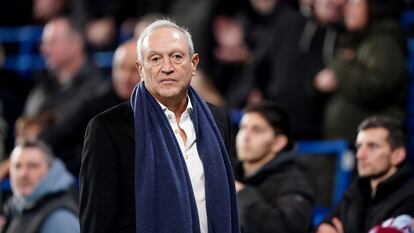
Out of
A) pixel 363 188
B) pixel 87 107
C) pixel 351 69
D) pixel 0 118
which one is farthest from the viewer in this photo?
pixel 0 118

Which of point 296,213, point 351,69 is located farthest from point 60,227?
point 351,69

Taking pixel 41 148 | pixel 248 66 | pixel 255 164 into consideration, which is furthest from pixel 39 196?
pixel 248 66

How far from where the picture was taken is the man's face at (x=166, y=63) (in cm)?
500

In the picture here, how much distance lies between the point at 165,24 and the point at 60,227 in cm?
226

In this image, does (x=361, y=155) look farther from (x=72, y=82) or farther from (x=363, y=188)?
(x=72, y=82)

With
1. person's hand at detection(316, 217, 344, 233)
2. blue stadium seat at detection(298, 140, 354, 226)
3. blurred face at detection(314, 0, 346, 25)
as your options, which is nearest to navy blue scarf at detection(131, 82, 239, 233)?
person's hand at detection(316, 217, 344, 233)

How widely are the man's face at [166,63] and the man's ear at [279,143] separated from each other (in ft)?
7.58

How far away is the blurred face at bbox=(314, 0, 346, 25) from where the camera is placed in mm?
8844

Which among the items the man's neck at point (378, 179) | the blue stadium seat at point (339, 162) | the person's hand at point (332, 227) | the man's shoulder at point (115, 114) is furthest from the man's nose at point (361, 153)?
the man's shoulder at point (115, 114)

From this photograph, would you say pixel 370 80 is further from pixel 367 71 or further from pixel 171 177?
pixel 171 177

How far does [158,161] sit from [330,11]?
4152 mm

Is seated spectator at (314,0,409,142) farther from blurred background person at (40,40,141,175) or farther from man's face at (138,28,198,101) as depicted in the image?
man's face at (138,28,198,101)

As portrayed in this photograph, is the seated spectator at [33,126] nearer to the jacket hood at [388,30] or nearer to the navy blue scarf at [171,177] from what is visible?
the jacket hood at [388,30]

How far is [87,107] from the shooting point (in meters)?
9.09
